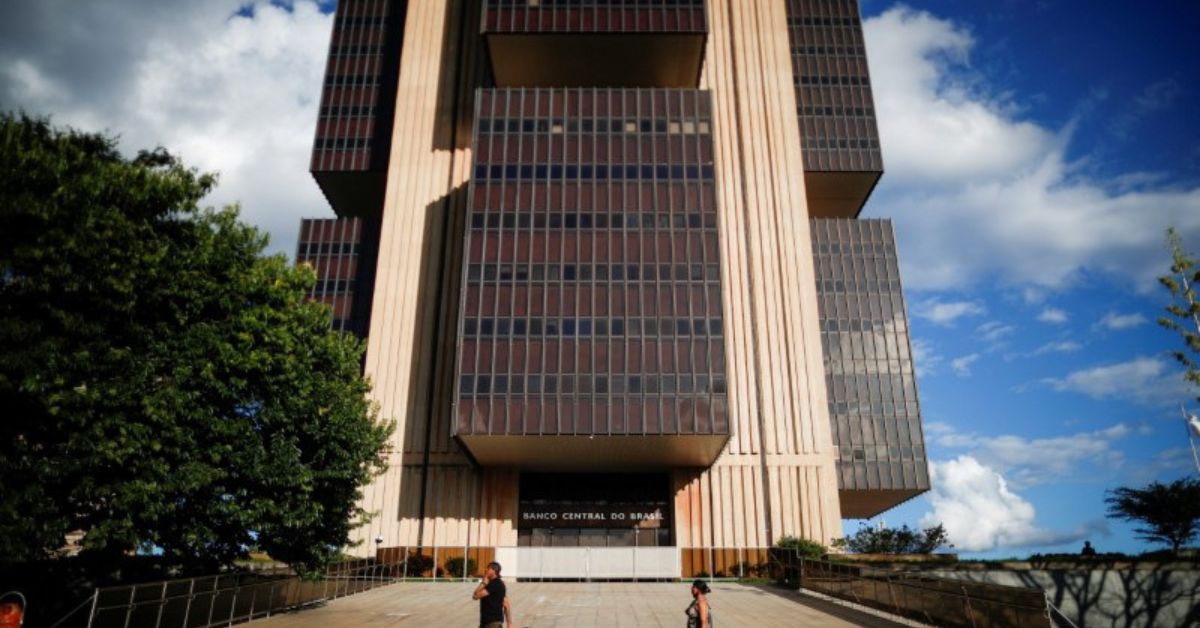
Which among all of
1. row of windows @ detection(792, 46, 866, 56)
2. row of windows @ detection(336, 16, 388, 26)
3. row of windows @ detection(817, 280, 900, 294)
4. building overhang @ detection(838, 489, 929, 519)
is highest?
row of windows @ detection(792, 46, 866, 56)

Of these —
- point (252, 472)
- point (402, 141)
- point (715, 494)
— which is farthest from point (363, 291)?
point (252, 472)

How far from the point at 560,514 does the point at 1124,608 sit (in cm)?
3157

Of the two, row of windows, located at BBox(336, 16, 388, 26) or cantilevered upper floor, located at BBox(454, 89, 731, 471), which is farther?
row of windows, located at BBox(336, 16, 388, 26)

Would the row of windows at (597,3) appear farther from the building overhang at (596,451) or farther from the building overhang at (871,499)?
the building overhang at (871,499)

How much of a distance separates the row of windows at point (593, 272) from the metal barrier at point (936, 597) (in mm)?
21418

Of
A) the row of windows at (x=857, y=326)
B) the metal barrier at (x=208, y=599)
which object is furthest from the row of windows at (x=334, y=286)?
the row of windows at (x=857, y=326)

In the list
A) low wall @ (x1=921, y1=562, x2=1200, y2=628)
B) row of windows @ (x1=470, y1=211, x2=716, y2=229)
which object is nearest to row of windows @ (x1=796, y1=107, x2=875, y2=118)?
row of windows @ (x1=470, y1=211, x2=716, y2=229)

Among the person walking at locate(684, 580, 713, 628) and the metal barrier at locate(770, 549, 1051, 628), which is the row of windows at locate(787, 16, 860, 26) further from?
the person walking at locate(684, 580, 713, 628)

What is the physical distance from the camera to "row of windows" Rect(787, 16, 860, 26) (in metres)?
73.3

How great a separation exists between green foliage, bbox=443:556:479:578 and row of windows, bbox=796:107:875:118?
172 feet

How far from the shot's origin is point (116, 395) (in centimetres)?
1553

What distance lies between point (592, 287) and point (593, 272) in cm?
109

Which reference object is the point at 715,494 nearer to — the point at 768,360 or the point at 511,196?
the point at 768,360

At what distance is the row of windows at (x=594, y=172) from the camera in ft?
155
